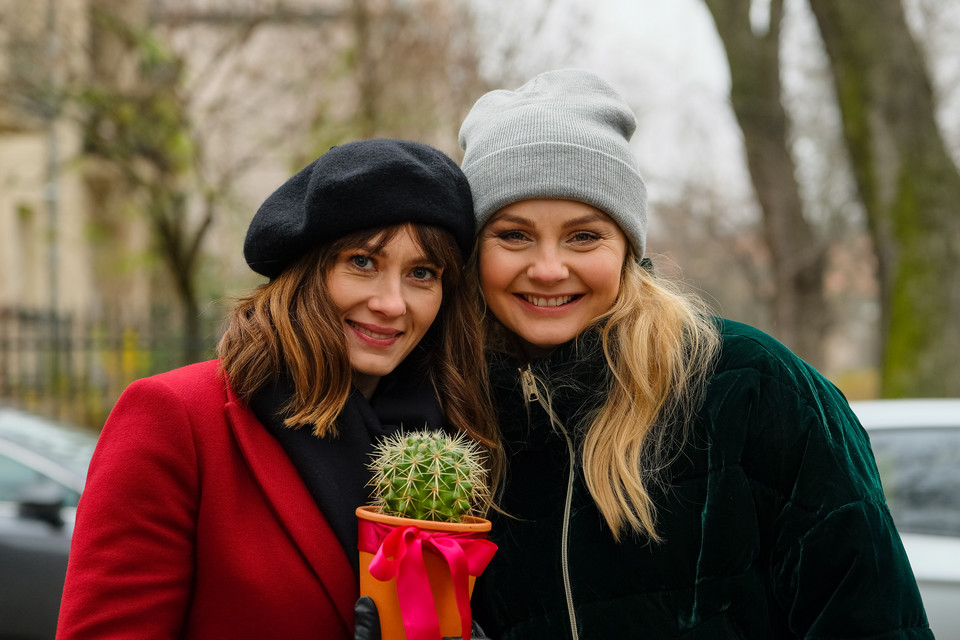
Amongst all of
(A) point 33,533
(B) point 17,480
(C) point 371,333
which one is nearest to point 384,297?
(C) point 371,333

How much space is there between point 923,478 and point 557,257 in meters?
2.51

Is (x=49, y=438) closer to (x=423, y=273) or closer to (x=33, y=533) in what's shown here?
(x=33, y=533)

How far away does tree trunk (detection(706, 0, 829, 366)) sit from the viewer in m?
10.6

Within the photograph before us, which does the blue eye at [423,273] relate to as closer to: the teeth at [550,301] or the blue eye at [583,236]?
the teeth at [550,301]

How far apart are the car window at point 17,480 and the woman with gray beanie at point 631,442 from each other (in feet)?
11.7

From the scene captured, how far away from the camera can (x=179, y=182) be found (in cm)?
1045

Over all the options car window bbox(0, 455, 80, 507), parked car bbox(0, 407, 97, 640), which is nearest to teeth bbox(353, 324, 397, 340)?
parked car bbox(0, 407, 97, 640)

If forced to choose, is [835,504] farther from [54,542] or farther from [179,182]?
[179,182]

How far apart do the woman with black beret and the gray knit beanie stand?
0.12 meters

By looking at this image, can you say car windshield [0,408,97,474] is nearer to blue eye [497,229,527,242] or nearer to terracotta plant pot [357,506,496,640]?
Result: blue eye [497,229,527,242]

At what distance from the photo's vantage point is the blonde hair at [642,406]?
6.62 ft

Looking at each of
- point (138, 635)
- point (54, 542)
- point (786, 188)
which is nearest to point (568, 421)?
point (138, 635)

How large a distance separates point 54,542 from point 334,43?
7344mm

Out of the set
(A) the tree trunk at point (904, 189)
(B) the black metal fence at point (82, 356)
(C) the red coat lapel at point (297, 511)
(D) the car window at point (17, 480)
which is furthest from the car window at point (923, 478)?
(B) the black metal fence at point (82, 356)
